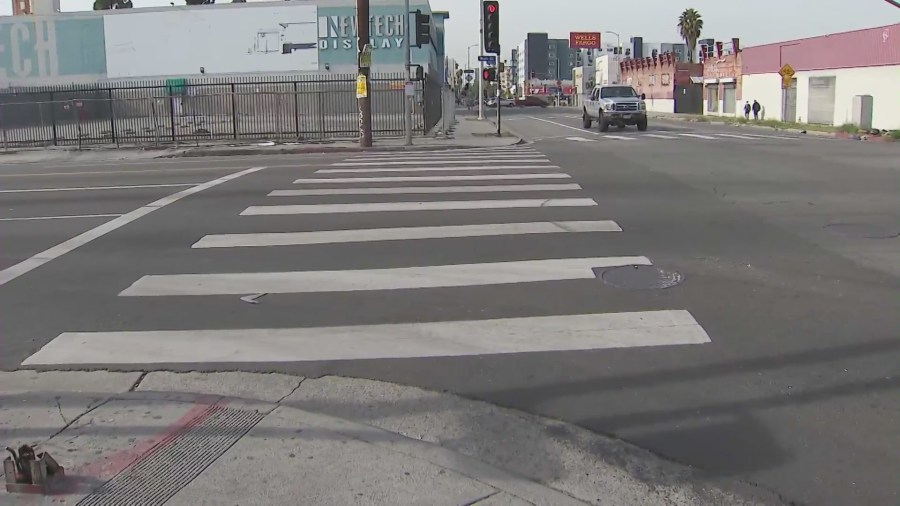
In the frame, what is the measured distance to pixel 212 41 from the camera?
2056 inches

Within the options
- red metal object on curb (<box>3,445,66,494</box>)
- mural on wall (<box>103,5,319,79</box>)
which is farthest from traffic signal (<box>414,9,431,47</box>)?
mural on wall (<box>103,5,319,79</box>)

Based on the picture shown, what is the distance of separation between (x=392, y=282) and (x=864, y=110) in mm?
34619

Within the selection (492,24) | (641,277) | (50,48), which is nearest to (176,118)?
(492,24)

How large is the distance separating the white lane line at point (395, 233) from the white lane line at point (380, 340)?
3.17 m

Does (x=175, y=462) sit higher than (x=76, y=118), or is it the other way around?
(x=76, y=118)

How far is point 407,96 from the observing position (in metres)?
25.1

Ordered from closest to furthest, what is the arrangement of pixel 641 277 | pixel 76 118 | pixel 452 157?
pixel 641 277
pixel 452 157
pixel 76 118

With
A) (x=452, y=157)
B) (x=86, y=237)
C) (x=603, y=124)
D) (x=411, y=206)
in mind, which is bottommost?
(x=86, y=237)

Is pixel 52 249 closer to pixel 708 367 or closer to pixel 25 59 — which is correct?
pixel 708 367

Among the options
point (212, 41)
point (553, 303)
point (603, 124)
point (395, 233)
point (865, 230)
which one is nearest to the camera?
point (553, 303)

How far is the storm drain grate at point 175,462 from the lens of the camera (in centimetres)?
361

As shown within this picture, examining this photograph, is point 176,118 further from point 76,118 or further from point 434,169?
point 434,169

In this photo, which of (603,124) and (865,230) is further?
(603,124)

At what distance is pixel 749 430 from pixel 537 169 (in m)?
12.1
